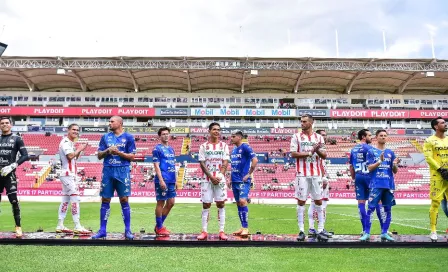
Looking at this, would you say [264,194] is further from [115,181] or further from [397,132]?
[115,181]

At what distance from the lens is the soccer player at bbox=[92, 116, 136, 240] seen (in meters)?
6.68

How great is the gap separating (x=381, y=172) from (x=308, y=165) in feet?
4.80

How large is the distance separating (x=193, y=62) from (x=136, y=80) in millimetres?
8759

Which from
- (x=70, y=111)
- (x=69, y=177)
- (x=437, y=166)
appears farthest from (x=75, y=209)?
(x=70, y=111)

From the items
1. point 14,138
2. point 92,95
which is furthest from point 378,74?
point 14,138

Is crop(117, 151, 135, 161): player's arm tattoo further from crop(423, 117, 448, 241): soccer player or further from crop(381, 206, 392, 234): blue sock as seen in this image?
Answer: crop(423, 117, 448, 241): soccer player

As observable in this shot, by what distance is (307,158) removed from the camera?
6.96 metres

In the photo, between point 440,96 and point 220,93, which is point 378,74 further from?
point 220,93

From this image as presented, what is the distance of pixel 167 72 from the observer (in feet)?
136

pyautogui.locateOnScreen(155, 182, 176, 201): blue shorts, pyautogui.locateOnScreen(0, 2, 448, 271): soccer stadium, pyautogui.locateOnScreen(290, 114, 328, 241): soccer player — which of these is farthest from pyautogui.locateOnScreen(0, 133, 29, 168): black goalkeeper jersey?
pyautogui.locateOnScreen(0, 2, 448, 271): soccer stadium

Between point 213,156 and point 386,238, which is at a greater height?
point 213,156

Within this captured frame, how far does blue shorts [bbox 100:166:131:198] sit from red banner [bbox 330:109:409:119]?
3941 cm

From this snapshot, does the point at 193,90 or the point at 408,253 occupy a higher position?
the point at 193,90

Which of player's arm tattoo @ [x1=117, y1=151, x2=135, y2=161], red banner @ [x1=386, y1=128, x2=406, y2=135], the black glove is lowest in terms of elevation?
the black glove
